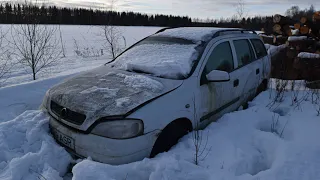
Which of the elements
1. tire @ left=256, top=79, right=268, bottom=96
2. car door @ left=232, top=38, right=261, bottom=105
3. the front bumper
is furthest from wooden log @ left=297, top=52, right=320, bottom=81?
the front bumper

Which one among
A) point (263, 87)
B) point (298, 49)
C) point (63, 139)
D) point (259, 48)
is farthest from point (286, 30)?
point (63, 139)

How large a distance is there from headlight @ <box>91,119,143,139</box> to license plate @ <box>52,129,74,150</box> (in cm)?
38

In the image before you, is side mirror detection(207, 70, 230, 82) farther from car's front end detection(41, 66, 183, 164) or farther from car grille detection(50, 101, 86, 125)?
car grille detection(50, 101, 86, 125)

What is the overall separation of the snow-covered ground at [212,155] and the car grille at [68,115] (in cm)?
31

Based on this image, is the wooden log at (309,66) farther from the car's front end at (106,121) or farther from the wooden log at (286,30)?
the car's front end at (106,121)

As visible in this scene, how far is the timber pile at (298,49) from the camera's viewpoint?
24.5ft

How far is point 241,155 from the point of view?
2.80 meters

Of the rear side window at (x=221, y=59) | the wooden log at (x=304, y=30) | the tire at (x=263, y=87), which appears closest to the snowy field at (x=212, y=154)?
the rear side window at (x=221, y=59)

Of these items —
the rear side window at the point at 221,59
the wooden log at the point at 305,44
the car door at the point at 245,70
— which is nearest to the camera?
the rear side window at the point at 221,59

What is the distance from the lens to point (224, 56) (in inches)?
154

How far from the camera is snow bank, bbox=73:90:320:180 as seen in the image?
2.39 meters

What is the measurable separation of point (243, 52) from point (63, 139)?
330 centimetres

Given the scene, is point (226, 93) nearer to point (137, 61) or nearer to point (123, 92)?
point (137, 61)

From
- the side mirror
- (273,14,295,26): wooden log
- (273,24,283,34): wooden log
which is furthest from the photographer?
(273,24,283,34): wooden log
